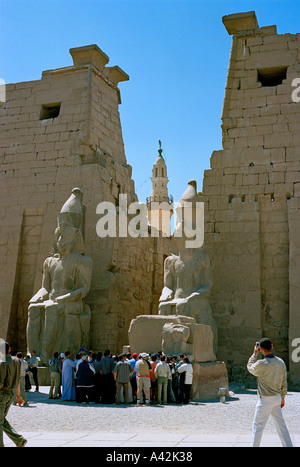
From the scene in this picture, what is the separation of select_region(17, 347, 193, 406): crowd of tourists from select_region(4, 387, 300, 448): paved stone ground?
22cm

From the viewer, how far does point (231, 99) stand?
1186 centimetres

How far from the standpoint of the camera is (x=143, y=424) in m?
5.94

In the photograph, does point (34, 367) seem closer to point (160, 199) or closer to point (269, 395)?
point (269, 395)

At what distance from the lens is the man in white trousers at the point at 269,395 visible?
13.6 ft

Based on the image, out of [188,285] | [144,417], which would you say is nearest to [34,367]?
[188,285]

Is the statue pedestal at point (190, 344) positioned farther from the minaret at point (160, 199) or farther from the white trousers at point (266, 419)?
the minaret at point (160, 199)

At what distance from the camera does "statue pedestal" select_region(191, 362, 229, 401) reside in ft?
26.1

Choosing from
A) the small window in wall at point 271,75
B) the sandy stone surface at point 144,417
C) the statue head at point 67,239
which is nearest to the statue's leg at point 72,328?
the statue head at point 67,239

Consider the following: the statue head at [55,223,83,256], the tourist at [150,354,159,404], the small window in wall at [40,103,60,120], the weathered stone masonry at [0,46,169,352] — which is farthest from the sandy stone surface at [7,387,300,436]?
the small window in wall at [40,103,60,120]

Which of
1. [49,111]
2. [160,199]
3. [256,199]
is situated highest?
[160,199]

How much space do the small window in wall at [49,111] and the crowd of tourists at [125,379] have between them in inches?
277

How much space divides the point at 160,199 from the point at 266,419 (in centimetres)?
4010
